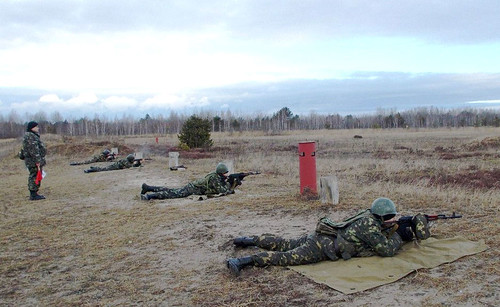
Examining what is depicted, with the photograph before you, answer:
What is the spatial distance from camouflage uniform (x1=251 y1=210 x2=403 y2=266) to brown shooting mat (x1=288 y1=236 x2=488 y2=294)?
3.1 inches

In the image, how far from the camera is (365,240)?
5121 millimetres

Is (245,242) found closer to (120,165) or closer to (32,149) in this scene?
(32,149)

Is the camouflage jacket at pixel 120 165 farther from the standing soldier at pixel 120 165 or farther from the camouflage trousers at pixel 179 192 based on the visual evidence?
the camouflage trousers at pixel 179 192

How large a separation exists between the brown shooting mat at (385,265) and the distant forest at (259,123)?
71.2 meters

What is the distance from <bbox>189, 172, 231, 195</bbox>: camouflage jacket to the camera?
10339 millimetres

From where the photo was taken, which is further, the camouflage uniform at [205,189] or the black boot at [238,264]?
the camouflage uniform at [205,189]

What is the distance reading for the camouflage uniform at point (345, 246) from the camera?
16.6ft

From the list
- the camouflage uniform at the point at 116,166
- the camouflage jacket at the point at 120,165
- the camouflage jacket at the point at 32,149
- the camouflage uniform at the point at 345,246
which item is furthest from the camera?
the camouflage jacket at the point at 120,165

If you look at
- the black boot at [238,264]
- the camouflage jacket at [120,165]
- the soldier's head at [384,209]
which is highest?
the soldier's head at [384,209]

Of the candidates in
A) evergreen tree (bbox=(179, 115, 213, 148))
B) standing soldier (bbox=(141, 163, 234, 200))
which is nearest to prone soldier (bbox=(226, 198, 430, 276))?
standing soldier (bbox=(141, 163, 234, 200))

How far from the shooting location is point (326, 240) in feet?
17.0

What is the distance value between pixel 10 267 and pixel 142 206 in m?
3.94

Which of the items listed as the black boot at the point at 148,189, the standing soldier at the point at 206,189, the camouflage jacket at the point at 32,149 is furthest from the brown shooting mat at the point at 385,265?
the camouflage jacket at the point at 32,149

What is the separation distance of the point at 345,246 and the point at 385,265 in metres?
0.48
